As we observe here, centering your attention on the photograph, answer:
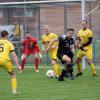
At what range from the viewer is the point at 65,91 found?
14367mm

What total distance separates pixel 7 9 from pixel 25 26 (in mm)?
1312

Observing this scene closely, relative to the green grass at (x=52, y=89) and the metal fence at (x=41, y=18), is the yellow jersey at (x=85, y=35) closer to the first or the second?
the green grass at (x=52, y=89)

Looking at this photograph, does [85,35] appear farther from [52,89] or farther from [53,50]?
[52,89]

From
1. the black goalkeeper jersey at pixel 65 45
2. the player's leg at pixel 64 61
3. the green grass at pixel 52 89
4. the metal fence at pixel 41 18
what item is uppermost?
the metal fence at pixel 41 18

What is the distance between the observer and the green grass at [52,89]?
43.0 feet

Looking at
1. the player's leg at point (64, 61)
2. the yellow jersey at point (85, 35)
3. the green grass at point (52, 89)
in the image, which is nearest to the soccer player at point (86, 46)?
the yellow jersey at point (85, 35)

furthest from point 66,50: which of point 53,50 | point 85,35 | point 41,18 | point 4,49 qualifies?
point 41,18

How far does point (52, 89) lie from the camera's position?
14867 mm

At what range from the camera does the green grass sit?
13.1m

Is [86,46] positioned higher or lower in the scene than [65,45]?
lower

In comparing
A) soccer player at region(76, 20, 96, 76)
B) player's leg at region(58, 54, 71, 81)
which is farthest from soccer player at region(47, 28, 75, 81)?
soccer player at region(76, 20, 96, 76)

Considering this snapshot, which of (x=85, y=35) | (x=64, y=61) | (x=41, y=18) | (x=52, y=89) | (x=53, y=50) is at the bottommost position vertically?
(x=52, y=89)

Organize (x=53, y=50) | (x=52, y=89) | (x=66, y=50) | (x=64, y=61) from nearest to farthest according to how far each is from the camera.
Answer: (x=52, y=89) → (x=64, y=61) → (x=66, y=50) → (x=53, y=50)

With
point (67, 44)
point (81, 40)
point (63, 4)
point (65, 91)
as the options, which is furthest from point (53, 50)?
point (63, 4)
